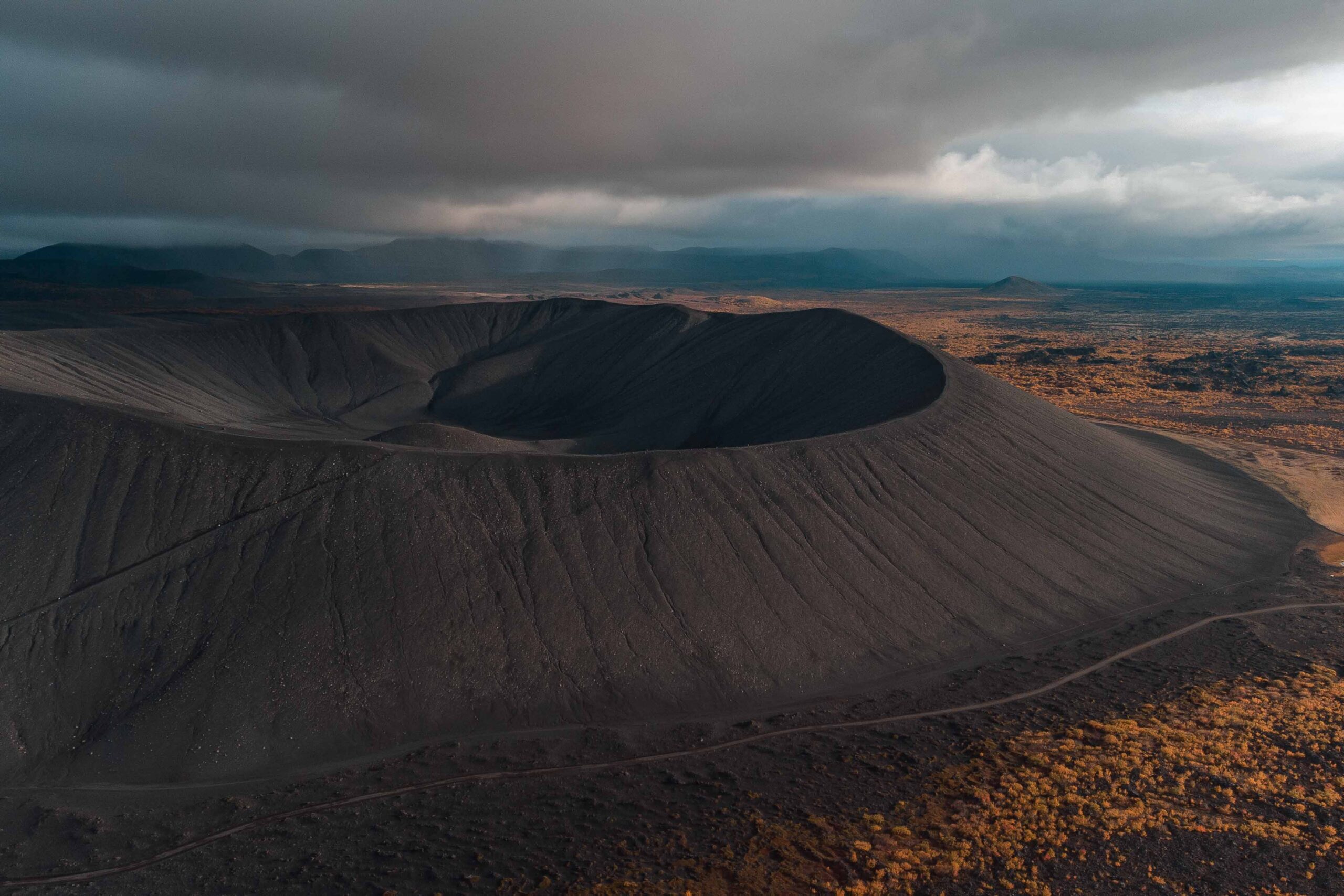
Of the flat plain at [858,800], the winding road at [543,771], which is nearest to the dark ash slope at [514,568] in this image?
the flat plain at [858,800]

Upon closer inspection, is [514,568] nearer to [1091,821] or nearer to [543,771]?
[543,771]

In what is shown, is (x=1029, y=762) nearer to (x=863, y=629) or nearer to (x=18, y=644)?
(x=863, y=629)

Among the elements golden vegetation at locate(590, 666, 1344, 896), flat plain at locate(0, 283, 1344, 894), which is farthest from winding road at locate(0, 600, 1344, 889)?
golden vegetation at locate(590, 666, 1344, 896)

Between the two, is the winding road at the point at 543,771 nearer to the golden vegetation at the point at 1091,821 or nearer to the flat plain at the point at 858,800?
the flat plain at the point at 858,800

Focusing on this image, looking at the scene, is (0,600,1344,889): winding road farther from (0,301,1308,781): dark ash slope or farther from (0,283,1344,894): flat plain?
(0,301,1308,781): dark ash slope

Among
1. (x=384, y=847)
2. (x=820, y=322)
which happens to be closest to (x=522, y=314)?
(x=820, y=322)
